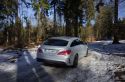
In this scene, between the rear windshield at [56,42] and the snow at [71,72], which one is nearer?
the snow at [71,72]

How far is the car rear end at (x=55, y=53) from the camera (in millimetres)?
16375

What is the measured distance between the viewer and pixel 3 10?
20312 millimetres

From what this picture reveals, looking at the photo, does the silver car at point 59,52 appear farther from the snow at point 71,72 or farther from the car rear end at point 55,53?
the snow at point 71,72

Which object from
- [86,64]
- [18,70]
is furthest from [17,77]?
[86,64]

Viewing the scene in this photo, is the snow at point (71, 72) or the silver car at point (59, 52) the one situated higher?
the silver car at point (59, 52)

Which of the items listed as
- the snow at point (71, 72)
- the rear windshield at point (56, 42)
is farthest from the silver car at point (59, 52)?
the snow at point (71, 72)

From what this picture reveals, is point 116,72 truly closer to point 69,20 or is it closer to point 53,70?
point 53,70

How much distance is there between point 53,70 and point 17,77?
2824 mm

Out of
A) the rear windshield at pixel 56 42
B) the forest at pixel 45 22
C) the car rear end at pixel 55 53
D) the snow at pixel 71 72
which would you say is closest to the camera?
the snow at pixel 71 72

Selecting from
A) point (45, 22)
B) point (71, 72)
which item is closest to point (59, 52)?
point (71, 72)

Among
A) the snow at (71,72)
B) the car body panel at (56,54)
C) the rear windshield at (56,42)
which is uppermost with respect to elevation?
the rear windshield at (56,42)

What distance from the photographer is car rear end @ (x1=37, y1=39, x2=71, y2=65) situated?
16375 millimetres

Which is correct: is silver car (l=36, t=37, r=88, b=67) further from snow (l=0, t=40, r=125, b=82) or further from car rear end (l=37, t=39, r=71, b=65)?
snow (l=0, t=40, r=125, b=82)

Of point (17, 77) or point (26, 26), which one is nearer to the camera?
point (17, 77)
